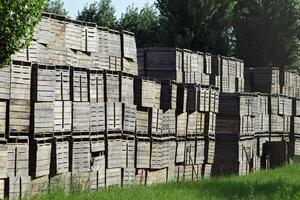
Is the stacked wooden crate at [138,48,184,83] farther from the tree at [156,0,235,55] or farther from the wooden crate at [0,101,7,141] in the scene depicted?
the tree at [156,0,235,55]

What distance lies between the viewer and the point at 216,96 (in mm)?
18969

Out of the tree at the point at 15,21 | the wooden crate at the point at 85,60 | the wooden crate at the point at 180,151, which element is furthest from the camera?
the wooden crate at the point at 180,151

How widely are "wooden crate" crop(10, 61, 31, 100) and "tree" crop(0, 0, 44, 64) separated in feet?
5.42

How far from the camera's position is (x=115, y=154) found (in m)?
14.6

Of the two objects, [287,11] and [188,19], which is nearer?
[188,19]

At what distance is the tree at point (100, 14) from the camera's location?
3666 cm

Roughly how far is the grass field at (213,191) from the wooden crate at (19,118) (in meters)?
1.33

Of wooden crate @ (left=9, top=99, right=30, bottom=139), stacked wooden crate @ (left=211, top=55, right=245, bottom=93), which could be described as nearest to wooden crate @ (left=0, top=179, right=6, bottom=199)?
wooden crate @ (left=9, top=99, right=30, bottom=139)

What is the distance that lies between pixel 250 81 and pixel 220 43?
7372 millimetres

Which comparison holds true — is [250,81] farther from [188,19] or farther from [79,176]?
[79,176]

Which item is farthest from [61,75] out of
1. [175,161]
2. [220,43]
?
[220,43]

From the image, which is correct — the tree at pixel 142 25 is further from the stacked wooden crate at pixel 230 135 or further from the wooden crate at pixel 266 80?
the stacked wooden crate at pixel 230 135

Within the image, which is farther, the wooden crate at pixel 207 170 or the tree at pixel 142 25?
the tree at pixel 142 25

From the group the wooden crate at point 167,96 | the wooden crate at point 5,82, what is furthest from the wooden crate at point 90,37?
the wooden crate at point 5,82
